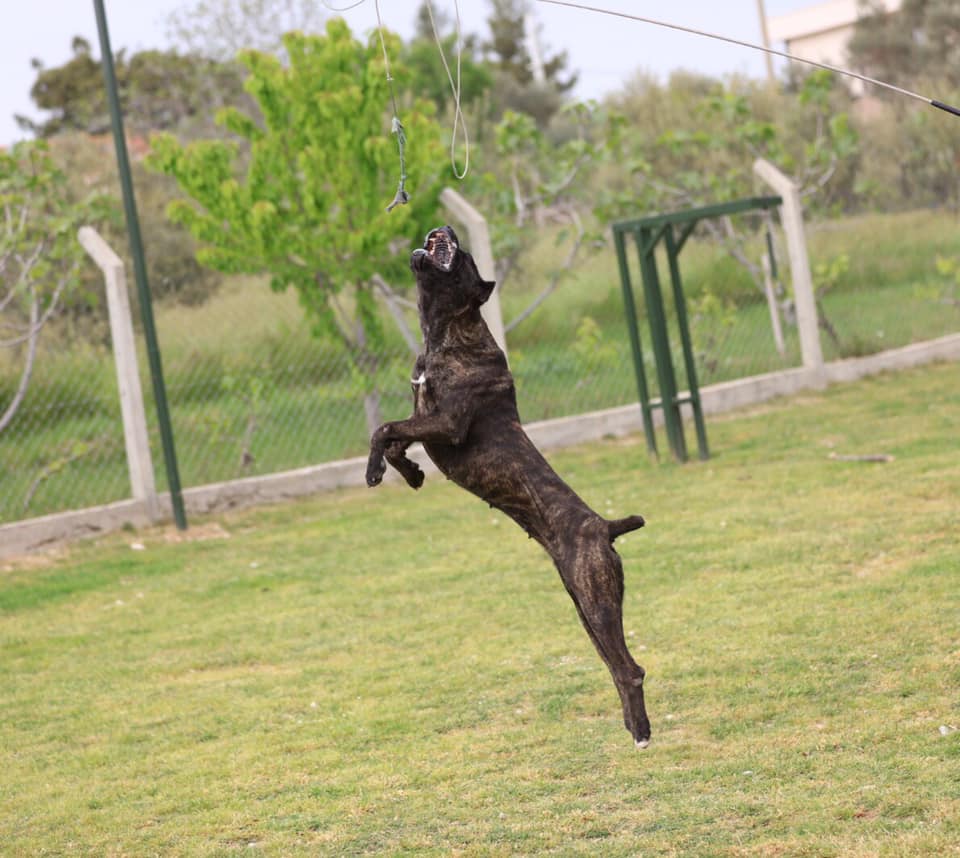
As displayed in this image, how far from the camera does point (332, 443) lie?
1238 centimetres

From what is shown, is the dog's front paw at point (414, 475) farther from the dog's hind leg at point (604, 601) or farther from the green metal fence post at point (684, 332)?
the green metal fence post at point (684, 332)

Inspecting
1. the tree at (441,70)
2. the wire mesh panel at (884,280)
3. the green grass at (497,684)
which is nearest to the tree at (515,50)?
the tree at (441,70)

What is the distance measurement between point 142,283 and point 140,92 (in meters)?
30.4

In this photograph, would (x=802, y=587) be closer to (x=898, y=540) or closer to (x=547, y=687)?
(x=898, y=540)

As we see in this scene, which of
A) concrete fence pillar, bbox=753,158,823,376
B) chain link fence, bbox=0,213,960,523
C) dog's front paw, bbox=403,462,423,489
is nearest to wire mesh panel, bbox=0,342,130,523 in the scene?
chain link fence, bbox=0,213,960,523

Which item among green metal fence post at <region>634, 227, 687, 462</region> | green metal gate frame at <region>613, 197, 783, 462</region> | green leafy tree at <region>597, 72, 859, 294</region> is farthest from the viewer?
green leafy tree at <region>597, 72, 859, 294</region>

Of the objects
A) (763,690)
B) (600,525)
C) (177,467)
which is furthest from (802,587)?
(177,467)

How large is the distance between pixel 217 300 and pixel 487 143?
57.9ft

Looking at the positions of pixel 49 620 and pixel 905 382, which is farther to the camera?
pixel 905 382

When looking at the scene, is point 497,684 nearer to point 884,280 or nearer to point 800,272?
point 800,272

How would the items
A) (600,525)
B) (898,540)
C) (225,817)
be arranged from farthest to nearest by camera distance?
(898,540) < (225,817) < (600,525)

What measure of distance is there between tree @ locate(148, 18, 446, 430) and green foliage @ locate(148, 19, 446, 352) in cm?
1

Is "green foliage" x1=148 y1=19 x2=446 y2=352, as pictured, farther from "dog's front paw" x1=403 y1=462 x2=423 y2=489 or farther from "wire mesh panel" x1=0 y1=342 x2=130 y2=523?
"dog's front paw" x1=403 y1=462 x2=423 y2=489

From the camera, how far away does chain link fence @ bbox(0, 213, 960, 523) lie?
36.2 feet
